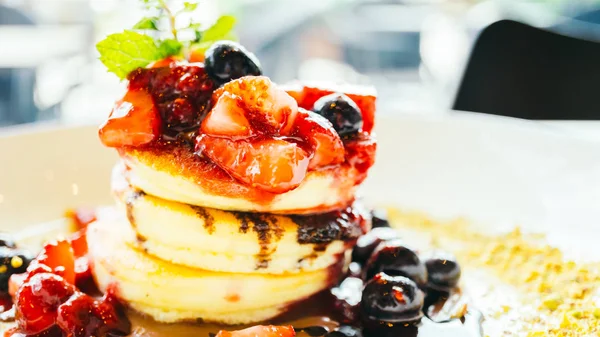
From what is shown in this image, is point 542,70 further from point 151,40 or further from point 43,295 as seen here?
point 43,295

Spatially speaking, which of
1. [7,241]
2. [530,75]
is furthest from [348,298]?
[530,75]

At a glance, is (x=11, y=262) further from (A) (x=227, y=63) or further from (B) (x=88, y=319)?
(A) (x=227, y=63)

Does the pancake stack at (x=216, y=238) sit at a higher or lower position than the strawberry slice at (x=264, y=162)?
lower

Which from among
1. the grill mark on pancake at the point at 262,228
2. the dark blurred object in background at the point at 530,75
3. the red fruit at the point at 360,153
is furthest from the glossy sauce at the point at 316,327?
the dark blurred object in background at the point at 530,75

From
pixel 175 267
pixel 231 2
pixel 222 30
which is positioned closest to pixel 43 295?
pixel 175 267

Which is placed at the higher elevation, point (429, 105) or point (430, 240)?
point (430, 240)

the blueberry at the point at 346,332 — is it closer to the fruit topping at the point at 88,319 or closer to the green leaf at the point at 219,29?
the fruit topping at the point at 88,319
